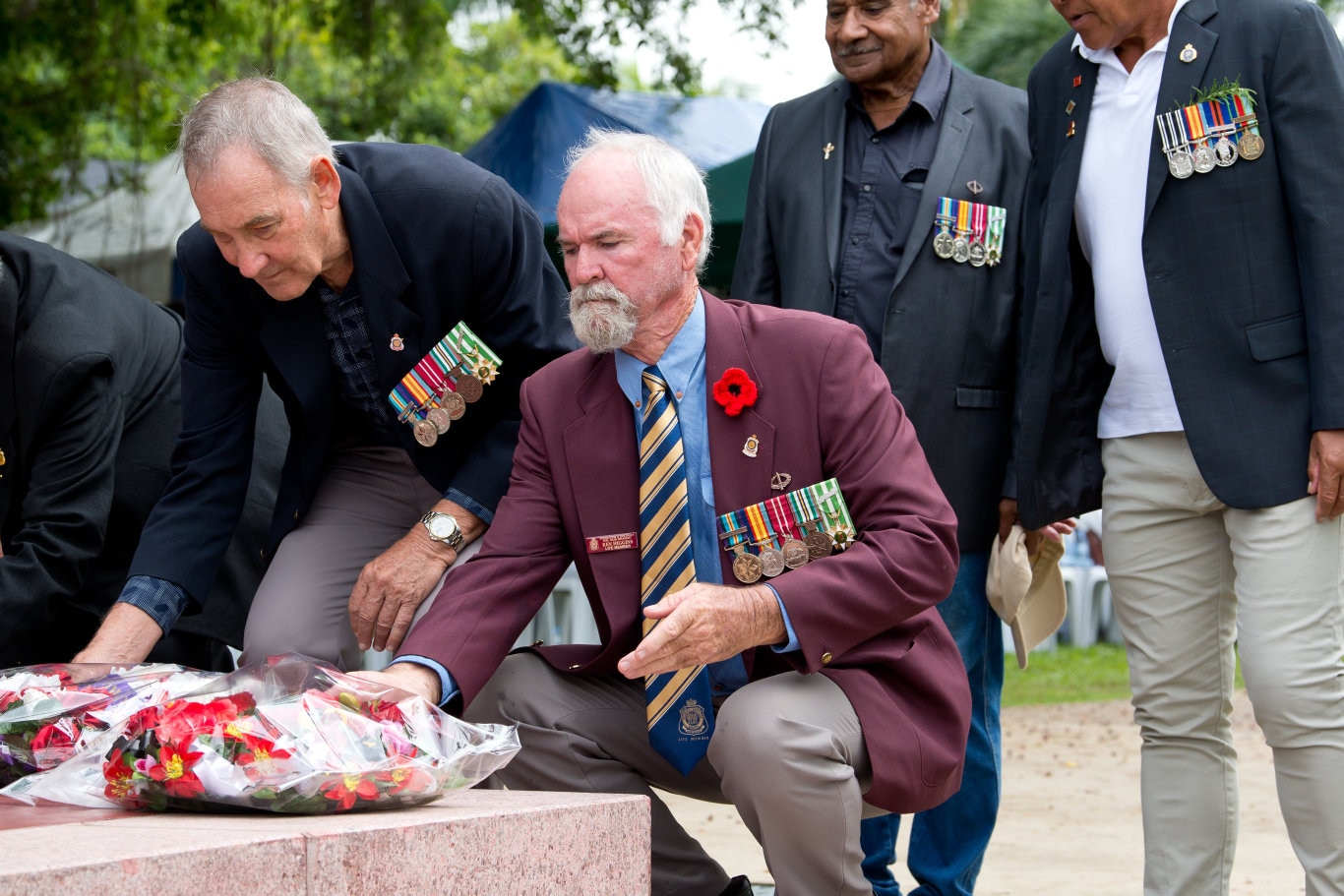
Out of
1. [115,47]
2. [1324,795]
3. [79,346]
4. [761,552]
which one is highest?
[115,47]

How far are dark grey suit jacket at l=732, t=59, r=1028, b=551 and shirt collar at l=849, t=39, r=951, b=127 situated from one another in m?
0.03

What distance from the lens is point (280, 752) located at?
7.28ft

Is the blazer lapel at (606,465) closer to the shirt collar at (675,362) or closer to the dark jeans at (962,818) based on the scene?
the shirt collar at (675,362)

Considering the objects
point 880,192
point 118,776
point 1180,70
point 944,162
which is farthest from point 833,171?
point 118,776

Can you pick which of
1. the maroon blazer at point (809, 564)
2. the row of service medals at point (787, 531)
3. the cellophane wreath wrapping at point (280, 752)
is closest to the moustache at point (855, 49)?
the maroon blazer at point (809, 564)

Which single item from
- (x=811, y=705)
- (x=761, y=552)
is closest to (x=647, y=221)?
(x=761, y=552)

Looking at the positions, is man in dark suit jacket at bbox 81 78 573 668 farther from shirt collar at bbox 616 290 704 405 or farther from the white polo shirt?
the white polo shirt

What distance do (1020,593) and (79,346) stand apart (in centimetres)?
226

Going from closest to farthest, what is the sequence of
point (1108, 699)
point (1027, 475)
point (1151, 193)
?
point (1151, 193)
point (1027, 475)
point (1108, 699)

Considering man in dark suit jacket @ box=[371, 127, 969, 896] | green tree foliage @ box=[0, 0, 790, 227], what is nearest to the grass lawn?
green tree foliage @ box=[0, 0, 790, 227]

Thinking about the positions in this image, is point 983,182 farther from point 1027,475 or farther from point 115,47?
point 115,47

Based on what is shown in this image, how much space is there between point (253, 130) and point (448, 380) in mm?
660

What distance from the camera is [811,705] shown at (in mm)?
2701

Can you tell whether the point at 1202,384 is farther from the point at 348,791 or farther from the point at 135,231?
the point at 135,231
